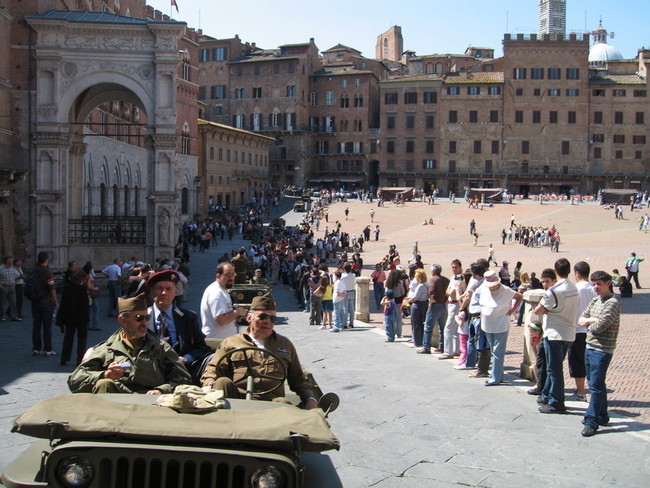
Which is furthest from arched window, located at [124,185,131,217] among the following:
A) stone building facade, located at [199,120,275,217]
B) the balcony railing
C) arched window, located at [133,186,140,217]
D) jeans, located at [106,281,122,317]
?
jeans, located at [106,281,122,317]

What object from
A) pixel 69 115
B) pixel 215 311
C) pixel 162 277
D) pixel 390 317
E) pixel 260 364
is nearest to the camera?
pixel 260 364

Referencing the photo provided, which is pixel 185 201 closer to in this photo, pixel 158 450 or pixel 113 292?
pixel 113 292

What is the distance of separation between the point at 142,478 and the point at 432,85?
79184 millimetres

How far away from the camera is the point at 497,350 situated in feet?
31.5

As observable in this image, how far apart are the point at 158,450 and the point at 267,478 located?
56 centimetres

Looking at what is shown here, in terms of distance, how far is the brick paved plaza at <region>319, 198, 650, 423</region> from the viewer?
11.6 metres

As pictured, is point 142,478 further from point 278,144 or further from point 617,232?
point 278,144

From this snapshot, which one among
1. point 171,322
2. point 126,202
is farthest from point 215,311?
point 126,202

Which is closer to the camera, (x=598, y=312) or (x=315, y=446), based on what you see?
(x=315, y=446)

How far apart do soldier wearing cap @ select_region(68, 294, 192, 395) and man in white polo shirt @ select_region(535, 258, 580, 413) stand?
451cm

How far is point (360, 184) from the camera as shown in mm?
84375

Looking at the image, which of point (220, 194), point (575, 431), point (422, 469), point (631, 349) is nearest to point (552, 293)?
point (575, 431)

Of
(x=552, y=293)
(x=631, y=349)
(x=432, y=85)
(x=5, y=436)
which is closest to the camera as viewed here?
(x=5, y=436)

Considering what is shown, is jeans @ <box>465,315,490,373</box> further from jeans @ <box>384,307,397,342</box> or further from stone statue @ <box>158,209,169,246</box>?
stone statue @ <box>158,209,169,246</box>
